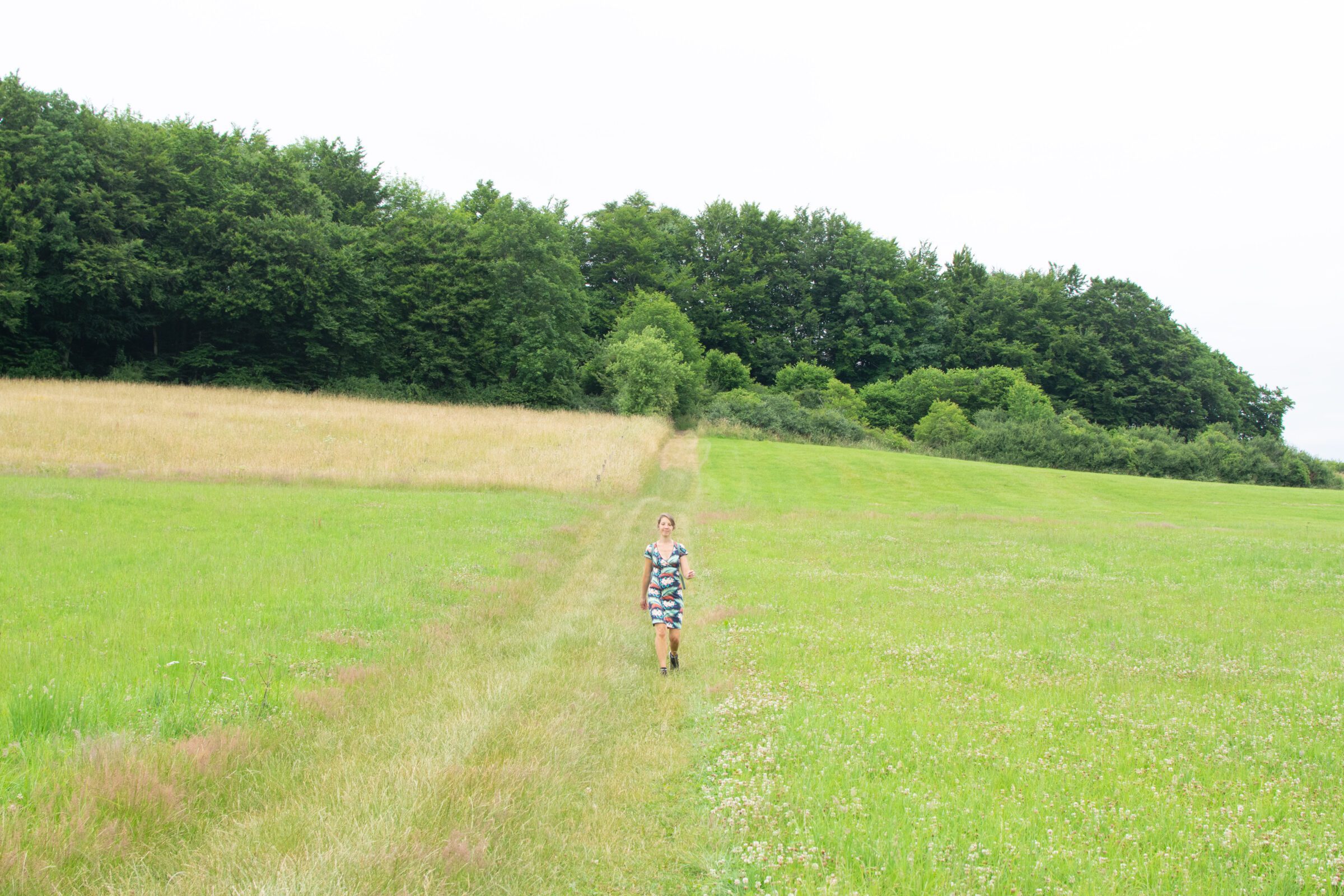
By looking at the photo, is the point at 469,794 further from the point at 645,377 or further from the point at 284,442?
the point at 645,377

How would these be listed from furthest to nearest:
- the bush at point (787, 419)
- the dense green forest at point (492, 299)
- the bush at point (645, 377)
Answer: the bush at point (787, 419)
the bush at point (645, 377)
the dense green forest at point (492, 299)

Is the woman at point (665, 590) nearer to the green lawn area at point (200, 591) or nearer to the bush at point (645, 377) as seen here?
the green lawn area at point (200, 591)

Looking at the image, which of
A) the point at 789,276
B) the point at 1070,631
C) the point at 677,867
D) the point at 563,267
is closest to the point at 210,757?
the point at 677,867

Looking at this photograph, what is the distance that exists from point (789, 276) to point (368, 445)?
78848 millimetres

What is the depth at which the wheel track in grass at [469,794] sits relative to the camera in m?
4.87

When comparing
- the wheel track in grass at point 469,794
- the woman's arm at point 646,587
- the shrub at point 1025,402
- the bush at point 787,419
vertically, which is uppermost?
the shrub at point 1025,402

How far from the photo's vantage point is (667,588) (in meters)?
10.2

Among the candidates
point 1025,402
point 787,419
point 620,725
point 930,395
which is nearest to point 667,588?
point 620,725

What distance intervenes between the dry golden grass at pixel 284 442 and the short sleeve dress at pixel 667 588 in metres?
17.9

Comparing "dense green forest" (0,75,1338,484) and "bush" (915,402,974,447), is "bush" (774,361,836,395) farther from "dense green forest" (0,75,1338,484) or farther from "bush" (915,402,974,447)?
"bush" (915,402,974,447)

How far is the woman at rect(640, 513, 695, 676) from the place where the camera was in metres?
10.1

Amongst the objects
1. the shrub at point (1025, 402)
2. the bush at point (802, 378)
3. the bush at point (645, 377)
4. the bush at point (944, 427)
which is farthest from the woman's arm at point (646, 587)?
the shrub at point (1025, 402)

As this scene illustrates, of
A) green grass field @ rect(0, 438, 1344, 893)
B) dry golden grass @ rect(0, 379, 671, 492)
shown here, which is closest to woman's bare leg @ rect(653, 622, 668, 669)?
green grass field @ rect(0, 438, 1344, 893)

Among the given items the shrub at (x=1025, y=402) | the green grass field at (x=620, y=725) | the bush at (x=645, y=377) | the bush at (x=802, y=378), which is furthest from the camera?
the bush at (x=802, y=378)
